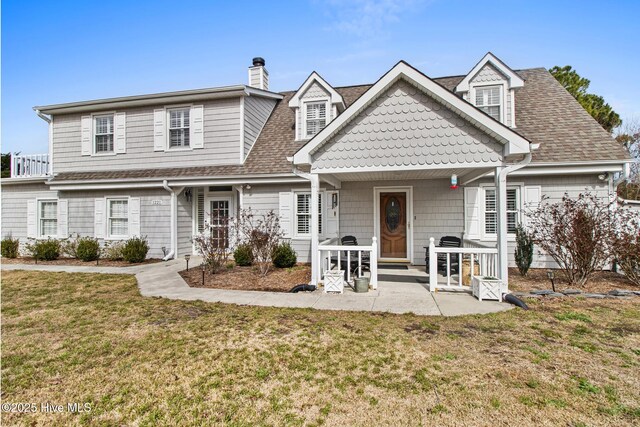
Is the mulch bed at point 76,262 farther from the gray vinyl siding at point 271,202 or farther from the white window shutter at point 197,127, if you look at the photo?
the white window shutter at point 197,127

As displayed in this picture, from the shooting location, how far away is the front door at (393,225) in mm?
10211

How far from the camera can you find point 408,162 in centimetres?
673

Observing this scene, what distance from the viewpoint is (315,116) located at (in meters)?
11.3

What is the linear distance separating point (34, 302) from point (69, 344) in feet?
9.92

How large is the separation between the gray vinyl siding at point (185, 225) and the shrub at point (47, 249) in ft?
14.6

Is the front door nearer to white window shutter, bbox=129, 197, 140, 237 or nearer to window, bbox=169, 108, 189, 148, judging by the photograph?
window, bbox=169, 108, 189, 148

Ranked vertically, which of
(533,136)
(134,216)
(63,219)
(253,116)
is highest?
(253,116)

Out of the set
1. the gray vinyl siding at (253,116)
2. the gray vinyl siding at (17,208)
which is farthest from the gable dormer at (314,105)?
the gray vinyl siding at (17,208)

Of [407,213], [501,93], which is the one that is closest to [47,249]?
[407,213]

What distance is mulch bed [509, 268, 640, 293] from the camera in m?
7.00

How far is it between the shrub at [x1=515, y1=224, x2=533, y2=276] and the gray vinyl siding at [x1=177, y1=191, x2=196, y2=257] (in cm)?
1070

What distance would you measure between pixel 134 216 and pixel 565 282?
43.5ft

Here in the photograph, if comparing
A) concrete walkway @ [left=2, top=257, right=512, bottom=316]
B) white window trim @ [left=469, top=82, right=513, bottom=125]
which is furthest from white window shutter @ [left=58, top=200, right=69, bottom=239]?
white window trim @ [left=469, top=82, right=513, bottom=125]

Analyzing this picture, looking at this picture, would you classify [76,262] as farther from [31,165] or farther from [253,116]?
[253,116]
